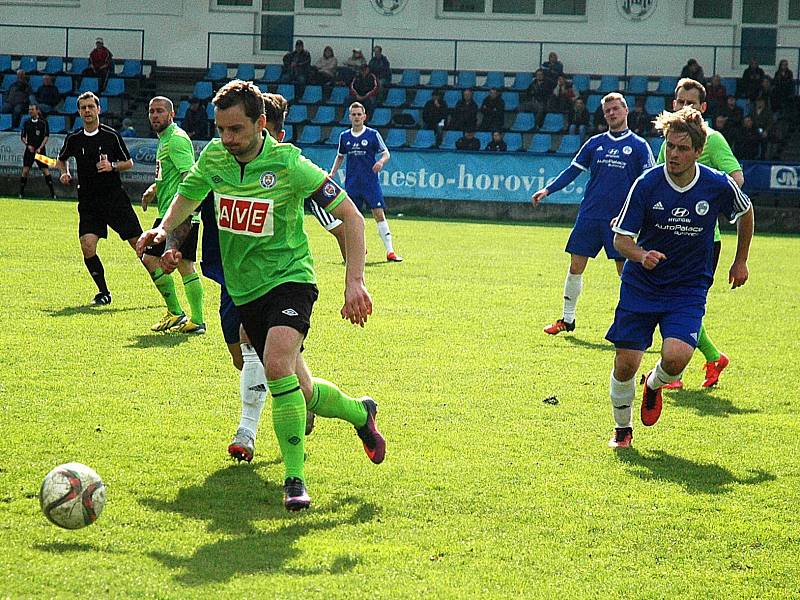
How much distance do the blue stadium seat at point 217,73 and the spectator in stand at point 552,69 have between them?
899cm

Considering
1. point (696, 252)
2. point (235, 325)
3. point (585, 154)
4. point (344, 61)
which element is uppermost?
point (344, 61)

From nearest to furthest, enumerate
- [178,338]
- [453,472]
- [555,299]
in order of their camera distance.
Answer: [453,472] → [178,338] → [555,299]

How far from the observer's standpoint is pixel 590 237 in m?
11.2

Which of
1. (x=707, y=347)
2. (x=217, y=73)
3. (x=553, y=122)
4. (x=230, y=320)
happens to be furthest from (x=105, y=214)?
(x=217, y=73)

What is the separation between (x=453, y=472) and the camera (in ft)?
19.9

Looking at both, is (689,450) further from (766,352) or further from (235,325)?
(766,352)

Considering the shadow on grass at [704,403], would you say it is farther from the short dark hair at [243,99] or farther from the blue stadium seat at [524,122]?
the blue stadium seat at [524,122]

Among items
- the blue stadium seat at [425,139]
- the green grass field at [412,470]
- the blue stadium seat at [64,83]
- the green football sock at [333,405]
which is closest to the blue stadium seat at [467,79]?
the blue stadium seat at [425,139]

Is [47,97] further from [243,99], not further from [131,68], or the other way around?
[243,99]

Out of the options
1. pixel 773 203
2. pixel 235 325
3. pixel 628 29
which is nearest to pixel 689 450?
pixel 235 325

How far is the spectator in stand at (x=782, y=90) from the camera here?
28719mm

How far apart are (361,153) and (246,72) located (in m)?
14.8

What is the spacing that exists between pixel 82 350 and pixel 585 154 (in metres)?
5.22

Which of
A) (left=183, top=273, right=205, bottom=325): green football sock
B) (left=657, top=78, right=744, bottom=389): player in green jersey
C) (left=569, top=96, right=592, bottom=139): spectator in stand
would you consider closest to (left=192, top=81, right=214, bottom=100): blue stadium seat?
(left=569, top=96, right=592, bottom=139): spectator in stand
